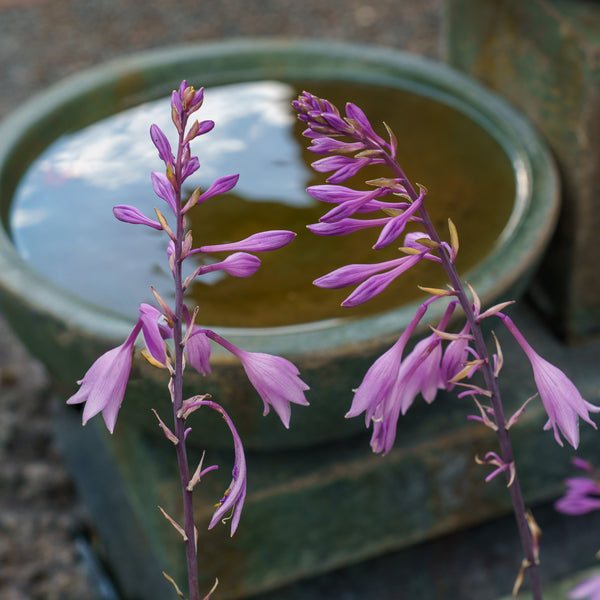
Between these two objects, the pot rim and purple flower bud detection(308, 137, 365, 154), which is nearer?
purple flower bud detection(308, 137, 365, 154)

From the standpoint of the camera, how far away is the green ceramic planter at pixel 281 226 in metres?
0.93

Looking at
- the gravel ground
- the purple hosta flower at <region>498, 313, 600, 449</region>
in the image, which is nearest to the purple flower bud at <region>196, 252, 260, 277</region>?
the purple hosta flower at <region>498, 313, 600, 449</region>

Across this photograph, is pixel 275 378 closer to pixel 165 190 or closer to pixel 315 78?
pixel 165 190

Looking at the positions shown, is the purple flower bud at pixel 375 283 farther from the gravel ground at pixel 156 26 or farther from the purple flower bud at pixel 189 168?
the gravel ground at pixel 156 26

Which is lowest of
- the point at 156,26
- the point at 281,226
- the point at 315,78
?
the point at 156,26

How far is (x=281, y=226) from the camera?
1191 mm

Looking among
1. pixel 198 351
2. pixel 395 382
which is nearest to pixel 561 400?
pixel 395 382

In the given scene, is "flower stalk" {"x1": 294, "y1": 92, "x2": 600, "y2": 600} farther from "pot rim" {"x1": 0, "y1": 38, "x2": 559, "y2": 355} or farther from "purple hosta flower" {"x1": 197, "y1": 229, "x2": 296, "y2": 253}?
"pot rim" {"x1": 0, "y1": 38, "x2": 559, "y2": 355}

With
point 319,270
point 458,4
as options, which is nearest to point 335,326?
point 319,270

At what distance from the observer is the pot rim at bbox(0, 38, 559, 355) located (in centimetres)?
94

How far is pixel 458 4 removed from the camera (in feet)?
5.13

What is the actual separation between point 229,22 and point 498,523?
2445 mm

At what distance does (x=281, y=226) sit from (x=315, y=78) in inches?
17.7

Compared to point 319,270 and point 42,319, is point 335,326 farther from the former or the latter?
point 42,319
